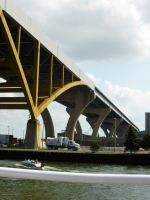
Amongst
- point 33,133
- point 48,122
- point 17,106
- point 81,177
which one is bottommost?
point 81,177

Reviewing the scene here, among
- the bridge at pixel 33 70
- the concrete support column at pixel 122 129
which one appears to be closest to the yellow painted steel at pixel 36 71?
the bridge at pixel 33 70

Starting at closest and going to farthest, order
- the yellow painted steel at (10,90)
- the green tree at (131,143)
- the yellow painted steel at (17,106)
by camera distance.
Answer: the yellow painted steel at (17,106) → the yellow painted steel at (10,90) → the green tree at (131,143)

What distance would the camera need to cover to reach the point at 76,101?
Answer: 76500 mm

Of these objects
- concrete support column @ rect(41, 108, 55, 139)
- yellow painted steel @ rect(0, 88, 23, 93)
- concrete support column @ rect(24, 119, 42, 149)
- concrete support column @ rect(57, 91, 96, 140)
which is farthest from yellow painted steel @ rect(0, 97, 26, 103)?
concrete support column @ rect(41, 108, 55, 139)

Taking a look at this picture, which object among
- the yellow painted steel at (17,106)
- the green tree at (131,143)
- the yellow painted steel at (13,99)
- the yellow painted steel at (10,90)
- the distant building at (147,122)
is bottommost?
the green tree at (131,143)

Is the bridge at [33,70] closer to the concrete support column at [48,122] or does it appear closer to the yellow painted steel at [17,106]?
the yellow painted steel at [17,106]

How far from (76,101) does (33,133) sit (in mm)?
27622

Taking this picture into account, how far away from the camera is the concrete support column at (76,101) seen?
7488 cm

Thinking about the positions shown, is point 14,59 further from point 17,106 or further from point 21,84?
point 17,106

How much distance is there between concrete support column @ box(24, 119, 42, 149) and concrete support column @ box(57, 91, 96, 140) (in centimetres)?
2550

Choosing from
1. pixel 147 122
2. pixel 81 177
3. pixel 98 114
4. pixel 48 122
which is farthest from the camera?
pixel 147 122

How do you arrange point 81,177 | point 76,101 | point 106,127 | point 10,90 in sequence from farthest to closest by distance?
point 106,127 < point 76,101 < point 10,90 < point 81,177

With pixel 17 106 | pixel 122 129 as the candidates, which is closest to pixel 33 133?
pixel 17 106

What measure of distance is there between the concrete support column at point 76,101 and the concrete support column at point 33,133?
83.7 ft
